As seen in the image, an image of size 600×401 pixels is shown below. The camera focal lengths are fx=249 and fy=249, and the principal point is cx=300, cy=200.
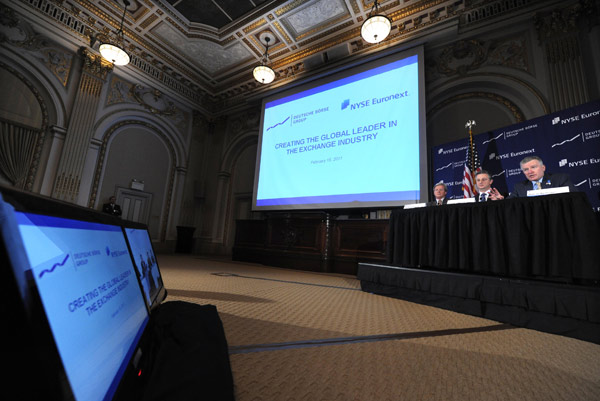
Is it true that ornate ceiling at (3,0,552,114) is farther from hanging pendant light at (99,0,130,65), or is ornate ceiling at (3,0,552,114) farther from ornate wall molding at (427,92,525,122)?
ornate wall molding at (427,92,525,122)

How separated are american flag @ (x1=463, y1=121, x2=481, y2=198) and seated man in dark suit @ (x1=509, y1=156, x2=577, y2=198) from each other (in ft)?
1.65

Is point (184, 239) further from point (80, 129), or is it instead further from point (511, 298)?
point (511, 298)

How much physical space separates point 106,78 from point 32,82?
117 cm

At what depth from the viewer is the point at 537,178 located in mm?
2105

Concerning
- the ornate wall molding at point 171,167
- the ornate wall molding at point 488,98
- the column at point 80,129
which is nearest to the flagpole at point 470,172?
the ornate wall molding at point 488,98

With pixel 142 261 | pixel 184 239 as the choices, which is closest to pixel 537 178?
pixel 142 261

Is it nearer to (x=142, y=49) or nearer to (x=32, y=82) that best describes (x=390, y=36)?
(x=142, y=49)

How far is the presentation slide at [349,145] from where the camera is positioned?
3.72 meters

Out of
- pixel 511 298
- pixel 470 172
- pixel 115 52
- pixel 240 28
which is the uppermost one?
pixel 240 28

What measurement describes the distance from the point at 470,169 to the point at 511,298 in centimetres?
242

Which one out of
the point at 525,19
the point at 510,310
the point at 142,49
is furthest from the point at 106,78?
the point at 525,19

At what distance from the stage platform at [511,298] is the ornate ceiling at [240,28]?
434 cm

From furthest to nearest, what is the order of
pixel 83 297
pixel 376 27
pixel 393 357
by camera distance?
1. pixel 376 27
2. pixel 393 357
3. pixel 83 297

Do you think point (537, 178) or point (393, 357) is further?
point (537, 178)
